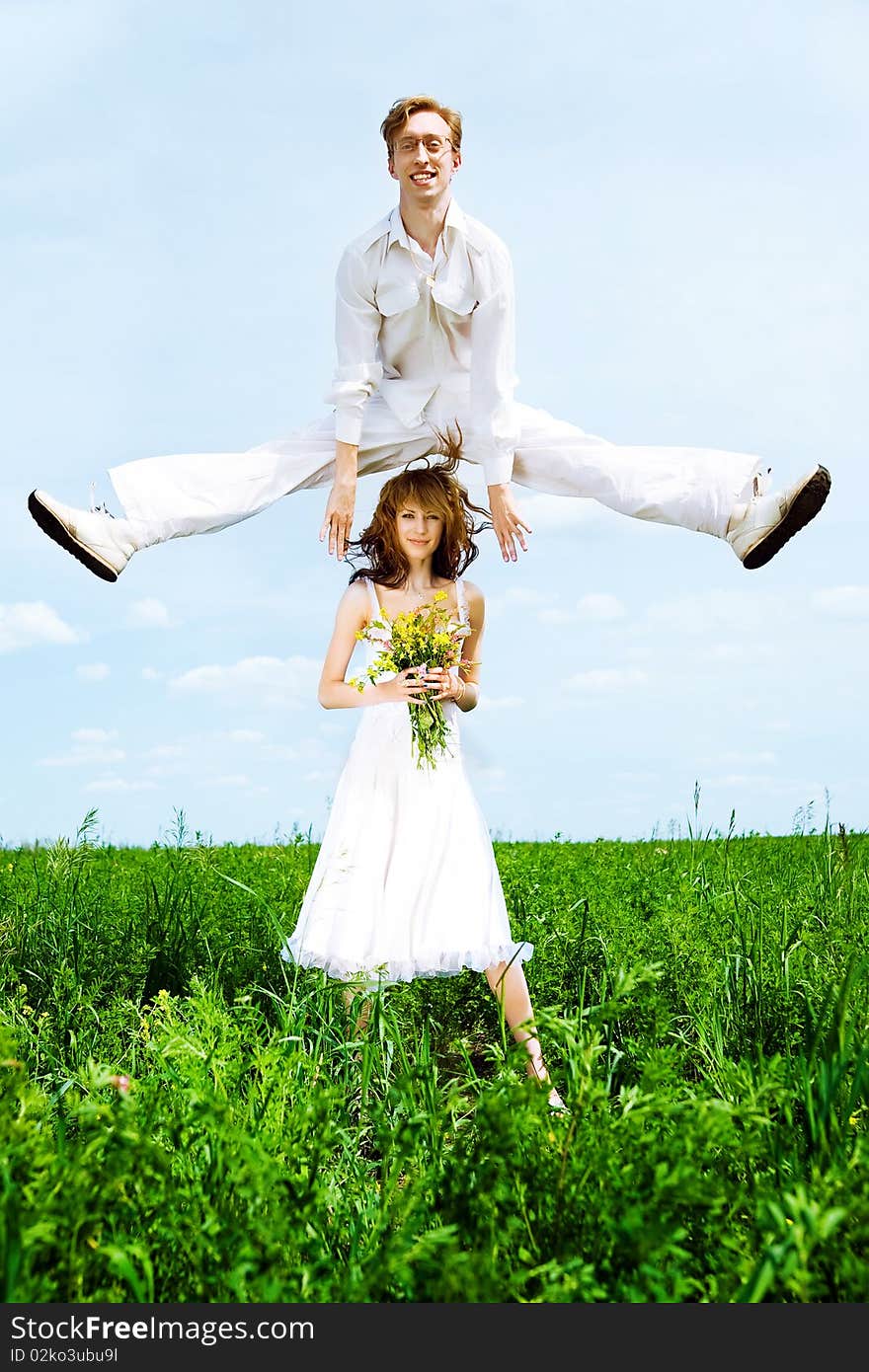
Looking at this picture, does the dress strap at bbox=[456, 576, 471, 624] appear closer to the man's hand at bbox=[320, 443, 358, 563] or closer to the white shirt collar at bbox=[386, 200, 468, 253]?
the man's hand at bbox=[320, 443, 358, 563]

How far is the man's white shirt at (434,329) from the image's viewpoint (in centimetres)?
478

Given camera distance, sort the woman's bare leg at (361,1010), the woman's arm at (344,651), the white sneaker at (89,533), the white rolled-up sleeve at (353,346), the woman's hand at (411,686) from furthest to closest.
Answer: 1. the white sneaker at (89,533)
2. the white rolled-up sleeve at (353,346)
3. the woman's arm at (344,651)
4. the woman's hand at (411,686)
5. the woman's bare leg at (361,1010)

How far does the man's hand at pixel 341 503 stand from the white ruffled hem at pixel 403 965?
1611 millimetres

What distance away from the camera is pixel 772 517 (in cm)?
487

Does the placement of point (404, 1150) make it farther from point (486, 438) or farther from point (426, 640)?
point (486, 438)

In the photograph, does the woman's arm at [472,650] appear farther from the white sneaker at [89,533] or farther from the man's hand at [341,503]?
the white sneaker at [89,533]

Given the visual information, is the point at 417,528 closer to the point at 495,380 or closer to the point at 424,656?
the point at 424,656

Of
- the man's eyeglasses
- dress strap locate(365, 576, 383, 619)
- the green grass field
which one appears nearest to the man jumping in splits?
the man's eyeglasses

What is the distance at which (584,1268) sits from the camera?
193 cm

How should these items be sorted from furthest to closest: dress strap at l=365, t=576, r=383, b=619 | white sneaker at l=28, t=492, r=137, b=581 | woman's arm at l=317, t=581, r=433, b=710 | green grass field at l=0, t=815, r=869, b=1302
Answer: white sneaker at l=28, t=492, r=137, b=581 < dress strap at l=365, t=576, r=383, b=619 < woman's arm at l=317, t=581, r=433, b=710 < green grass field at l=0, t=815, r=869, b=1302

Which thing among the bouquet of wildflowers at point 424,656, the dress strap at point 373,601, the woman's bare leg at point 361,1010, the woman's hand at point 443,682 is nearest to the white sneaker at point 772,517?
the bouquet of wildflowers at point 424,656

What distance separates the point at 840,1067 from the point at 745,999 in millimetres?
1789

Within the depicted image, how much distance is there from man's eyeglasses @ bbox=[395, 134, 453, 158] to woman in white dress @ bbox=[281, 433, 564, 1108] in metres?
1.12

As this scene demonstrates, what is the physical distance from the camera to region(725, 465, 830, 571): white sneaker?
477 cm
